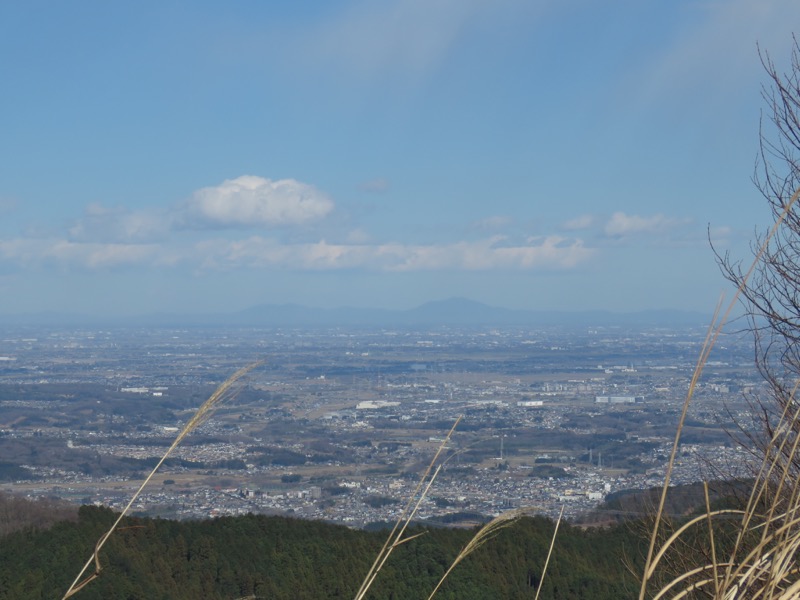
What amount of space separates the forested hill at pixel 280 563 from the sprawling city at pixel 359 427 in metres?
1.25

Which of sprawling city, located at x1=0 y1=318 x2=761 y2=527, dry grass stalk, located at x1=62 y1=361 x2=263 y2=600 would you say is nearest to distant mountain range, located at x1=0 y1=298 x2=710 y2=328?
sprawling city, located at x1=0 y1=318 x2=761 y2=527

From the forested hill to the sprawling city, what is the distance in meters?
1.25

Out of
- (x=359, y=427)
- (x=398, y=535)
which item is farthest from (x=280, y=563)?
(x=359, y=427)

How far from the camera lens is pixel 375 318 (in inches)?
5723

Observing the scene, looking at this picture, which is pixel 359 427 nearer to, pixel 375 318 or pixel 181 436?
pixel 181 436

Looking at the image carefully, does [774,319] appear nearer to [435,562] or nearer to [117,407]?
[435,562]

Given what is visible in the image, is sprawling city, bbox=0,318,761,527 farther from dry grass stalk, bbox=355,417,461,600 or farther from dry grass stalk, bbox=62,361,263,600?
dry grass stalk, bbox=355,417,461,600

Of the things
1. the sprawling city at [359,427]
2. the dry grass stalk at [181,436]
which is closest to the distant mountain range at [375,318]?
the sprawling city at [359,427]

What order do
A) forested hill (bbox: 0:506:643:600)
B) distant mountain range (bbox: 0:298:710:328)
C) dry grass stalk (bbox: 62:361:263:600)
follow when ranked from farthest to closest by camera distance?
distant mountain range (bbox: 0:298:710:328) < forested hill (bbox: 0:506:643:600) < dry grass stalk (bbox: 62:361:263:600)

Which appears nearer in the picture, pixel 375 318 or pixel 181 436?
pixel 181 436

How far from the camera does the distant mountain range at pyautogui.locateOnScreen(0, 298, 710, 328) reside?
114438mm

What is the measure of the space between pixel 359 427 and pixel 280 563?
975 inches

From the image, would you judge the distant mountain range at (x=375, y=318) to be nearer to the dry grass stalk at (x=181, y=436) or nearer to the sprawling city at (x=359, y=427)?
the sprawling city at (x=359, y=427)

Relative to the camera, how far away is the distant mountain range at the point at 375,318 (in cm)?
11444
